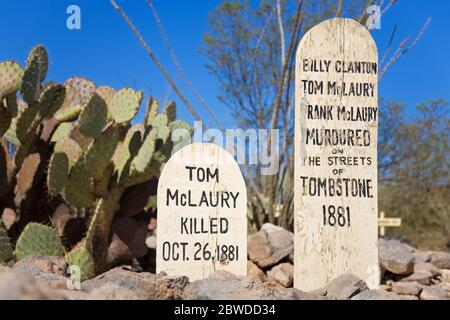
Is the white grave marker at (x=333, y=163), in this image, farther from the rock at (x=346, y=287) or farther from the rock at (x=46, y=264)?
the rock at (x=46, y=264)

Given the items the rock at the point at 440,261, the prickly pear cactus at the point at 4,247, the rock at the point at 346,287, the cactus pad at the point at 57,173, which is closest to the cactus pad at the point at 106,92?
the cactus pad at the point at 57,173

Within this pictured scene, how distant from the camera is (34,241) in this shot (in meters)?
5.95

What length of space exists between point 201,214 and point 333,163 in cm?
99

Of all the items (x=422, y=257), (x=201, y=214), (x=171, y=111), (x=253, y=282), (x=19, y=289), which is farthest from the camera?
(x=422, y=257)

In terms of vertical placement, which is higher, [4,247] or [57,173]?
[57,173]

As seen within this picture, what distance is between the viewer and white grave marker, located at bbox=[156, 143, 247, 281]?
15.4ft

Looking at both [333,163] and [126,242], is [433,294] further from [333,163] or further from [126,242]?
[126,242]

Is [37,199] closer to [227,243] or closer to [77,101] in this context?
[77,101]

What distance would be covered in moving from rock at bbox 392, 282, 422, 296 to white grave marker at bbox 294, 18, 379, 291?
4.23ft

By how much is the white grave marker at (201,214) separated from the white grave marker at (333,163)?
444 millimetres

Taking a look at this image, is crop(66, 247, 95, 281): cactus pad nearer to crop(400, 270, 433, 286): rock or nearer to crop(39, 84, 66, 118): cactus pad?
crop(39, 84, 66, 118): cactus pad

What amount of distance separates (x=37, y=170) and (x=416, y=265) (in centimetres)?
418

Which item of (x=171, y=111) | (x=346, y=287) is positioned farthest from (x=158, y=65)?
(x=346, y=287)
